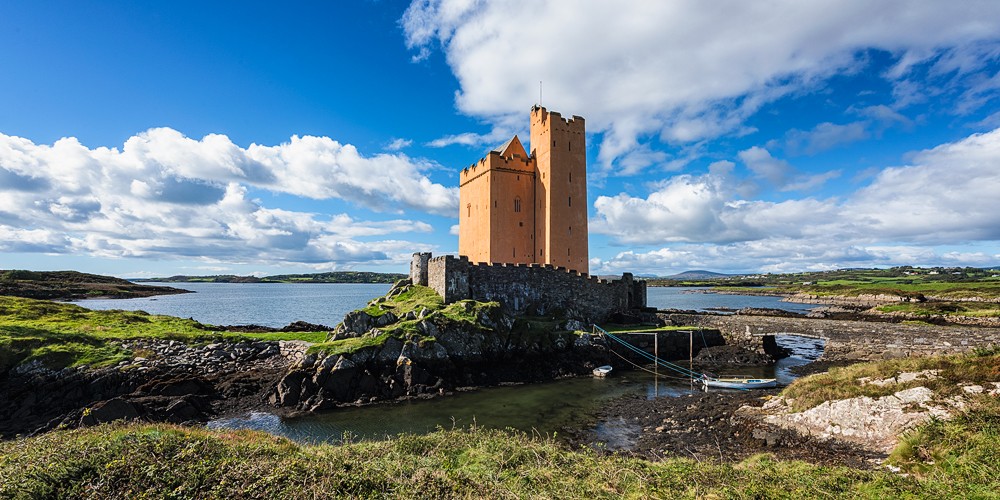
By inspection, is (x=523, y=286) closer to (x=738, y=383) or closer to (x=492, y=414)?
(x=492, y=414)

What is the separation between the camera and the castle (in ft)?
112

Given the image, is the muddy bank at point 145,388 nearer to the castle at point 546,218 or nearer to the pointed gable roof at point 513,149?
the castle at point 546,218

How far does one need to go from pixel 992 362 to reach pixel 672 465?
1244 centimetres

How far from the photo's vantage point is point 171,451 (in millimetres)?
7719

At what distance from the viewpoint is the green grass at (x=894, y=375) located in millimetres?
13414

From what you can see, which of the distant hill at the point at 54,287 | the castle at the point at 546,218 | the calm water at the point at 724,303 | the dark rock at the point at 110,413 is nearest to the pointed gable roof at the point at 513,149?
the castle at the point at 546,218

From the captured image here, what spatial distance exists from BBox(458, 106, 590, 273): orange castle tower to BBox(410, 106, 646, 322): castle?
0.08 m

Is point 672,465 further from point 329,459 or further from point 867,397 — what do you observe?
point 867,397

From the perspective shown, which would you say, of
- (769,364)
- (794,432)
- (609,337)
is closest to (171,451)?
(794,432)

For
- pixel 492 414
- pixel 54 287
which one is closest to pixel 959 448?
pixel 492 414

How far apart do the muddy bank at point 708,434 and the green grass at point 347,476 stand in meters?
3.32

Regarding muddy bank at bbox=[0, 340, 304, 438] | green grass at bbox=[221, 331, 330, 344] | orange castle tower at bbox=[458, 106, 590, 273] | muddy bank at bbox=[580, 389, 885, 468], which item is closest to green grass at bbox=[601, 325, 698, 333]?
orange castle tower at bbox=[458, 106, 590, 273]

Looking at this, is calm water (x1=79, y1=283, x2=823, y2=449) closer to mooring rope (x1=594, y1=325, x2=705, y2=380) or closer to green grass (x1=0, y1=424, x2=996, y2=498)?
mooring rope (x1=594, y1=325, x2=705, y2=380)

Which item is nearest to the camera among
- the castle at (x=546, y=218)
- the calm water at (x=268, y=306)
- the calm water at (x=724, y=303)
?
the castle at (x=546, y=218)
